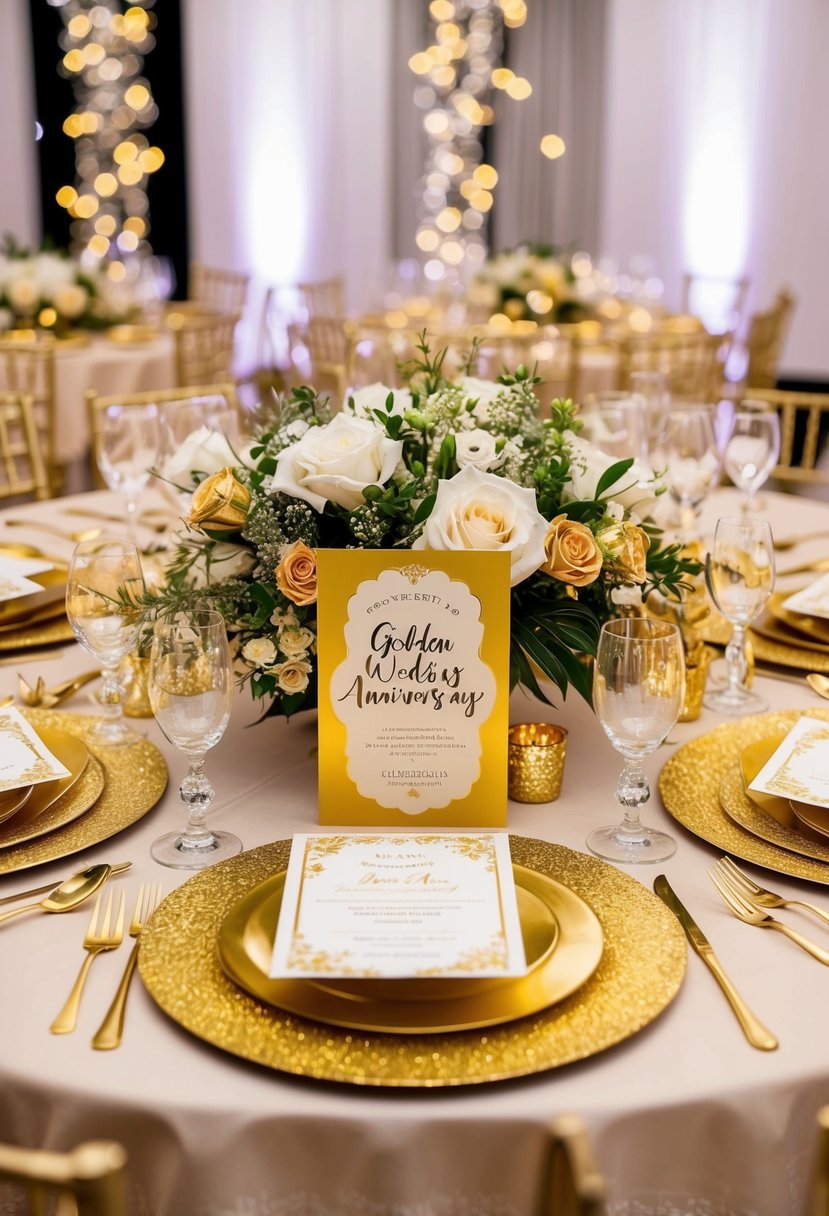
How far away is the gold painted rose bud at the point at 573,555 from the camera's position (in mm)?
1225

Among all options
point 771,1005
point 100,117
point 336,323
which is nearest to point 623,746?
point 771,1005

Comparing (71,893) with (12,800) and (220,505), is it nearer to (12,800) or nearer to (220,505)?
(12,800)

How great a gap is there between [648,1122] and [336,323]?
4.69m

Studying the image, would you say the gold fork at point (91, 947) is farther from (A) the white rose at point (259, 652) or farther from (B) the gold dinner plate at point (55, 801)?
(A) the white rose at point (259, 652)

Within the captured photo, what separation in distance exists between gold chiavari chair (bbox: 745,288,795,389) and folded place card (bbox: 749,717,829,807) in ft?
16.1

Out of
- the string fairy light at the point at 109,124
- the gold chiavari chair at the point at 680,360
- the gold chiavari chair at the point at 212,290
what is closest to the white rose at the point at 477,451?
the gold chiavari chair at the point at 680,360

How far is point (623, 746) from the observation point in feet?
3.82

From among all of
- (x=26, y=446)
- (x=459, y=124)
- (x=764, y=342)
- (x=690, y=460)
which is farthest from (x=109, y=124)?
(x=690, y=460)

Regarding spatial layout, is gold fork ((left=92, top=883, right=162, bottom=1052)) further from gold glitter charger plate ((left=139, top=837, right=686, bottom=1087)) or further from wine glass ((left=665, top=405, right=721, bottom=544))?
wine glass ((left=665, top=405, right=721, bottom=544))

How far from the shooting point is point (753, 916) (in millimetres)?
1069

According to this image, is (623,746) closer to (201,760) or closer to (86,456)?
(201,760)

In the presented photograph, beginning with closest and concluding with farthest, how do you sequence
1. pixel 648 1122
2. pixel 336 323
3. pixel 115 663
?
pixel 648 1122, pixel 115 663, pixel 336 323

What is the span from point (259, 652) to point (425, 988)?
17.2 inches

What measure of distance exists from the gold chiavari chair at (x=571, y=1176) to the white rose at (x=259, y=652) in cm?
62
